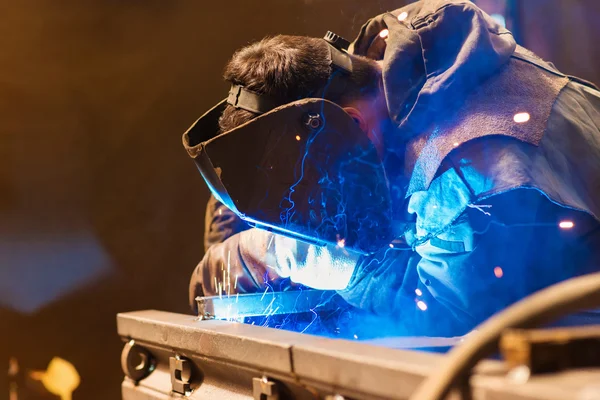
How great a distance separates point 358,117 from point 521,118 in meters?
0.38

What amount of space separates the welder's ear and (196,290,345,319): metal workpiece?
44 cm

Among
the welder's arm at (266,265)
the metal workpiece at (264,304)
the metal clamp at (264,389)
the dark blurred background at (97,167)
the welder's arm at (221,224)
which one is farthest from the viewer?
the dark blurred background at (97,167)

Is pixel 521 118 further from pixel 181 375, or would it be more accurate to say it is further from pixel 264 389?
pixel 181 375

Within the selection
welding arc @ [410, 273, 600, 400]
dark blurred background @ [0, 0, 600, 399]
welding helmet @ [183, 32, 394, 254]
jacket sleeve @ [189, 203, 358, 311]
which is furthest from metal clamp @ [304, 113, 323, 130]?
dark blurred background @ [0, 0, 600, 399]

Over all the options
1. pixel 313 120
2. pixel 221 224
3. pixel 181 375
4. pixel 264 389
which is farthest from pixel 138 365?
pixel 221 224

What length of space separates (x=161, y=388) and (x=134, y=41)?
6.48 ft

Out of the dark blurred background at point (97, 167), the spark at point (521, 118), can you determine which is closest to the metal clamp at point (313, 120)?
the spark at point (521, 118)

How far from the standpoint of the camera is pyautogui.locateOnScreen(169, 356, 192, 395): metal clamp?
1.31 meters

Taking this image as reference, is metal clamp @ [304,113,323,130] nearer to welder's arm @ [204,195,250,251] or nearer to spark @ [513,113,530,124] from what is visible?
spark @ [513,113,530,124]

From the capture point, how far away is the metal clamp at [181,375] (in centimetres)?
131

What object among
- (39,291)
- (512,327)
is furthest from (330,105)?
(39,291)

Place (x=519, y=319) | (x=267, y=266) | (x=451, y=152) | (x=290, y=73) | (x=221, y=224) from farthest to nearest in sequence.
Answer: (x=221, y=224) < (x=267, y=266) < (x=290, y=73) < (x=451, y=152) < (x=519, y=319)

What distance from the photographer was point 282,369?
1.00 metres

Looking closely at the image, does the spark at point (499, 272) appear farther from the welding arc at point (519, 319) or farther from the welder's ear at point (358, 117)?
the welding arc at point (519, 319)
